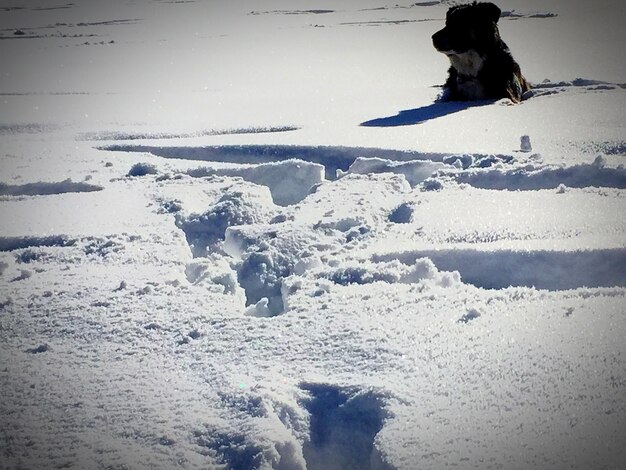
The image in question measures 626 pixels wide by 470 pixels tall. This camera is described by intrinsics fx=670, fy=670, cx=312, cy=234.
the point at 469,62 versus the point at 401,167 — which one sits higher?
the point at 469,62

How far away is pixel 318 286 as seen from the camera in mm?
1925

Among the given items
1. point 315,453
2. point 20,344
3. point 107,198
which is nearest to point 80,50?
point 107,198

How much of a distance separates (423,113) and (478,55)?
72 centimetres

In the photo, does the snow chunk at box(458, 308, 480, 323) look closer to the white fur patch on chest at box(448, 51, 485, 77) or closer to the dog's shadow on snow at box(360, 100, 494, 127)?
the dog's shadow on snow at box(360, 100, 494, 127)

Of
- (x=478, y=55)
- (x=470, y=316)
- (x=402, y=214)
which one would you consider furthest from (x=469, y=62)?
(x=470, y=316)

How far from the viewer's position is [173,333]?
5.63ft

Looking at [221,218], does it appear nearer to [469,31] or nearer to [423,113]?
[423,113]

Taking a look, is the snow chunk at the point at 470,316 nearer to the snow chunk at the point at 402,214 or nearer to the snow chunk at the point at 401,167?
the snow chunk at the point at 402,214

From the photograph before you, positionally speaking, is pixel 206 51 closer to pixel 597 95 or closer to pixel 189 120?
pixel 189 120

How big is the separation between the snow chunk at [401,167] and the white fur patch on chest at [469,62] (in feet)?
5.85

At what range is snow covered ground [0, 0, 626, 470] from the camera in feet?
4.38

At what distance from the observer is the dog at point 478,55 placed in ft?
Answer: 14.3

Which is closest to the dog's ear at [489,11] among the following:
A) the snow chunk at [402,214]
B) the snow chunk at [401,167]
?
the snow chunk at [401,167]

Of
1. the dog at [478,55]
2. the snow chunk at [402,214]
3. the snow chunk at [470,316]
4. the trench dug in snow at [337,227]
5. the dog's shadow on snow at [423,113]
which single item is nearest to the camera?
the snow chunk at [470,316]
